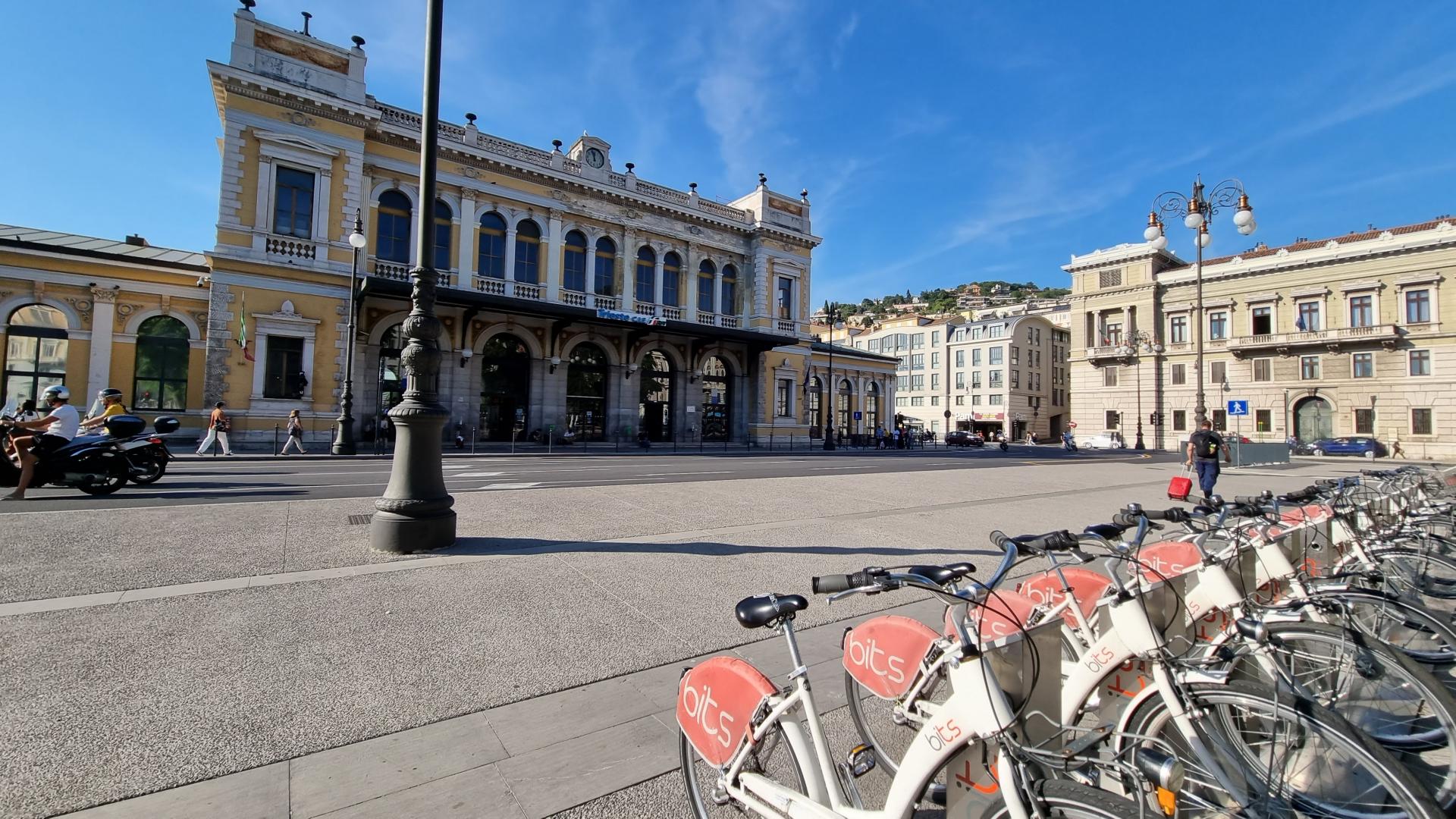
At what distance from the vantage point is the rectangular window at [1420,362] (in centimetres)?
4306

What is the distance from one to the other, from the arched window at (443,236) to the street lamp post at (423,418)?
→ 76.7 feet

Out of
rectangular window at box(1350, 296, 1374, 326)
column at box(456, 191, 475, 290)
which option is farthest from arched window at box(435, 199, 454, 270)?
rectangular window at box(1350, 296, 1374, 326)

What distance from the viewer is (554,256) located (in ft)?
101

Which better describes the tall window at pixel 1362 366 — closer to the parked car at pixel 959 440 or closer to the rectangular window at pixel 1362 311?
the rectangular window at pixel 1362 311

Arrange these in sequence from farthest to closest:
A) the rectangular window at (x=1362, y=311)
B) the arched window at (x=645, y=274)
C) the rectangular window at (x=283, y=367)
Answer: the rectangular window at (x=1362, y=311), the arched window at (x=645, y=274), the rectangular window at (x=283, y=367)

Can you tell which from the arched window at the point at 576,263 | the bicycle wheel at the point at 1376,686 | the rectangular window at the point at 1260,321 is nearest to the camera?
the bicycle wheel at the point at 1376,686

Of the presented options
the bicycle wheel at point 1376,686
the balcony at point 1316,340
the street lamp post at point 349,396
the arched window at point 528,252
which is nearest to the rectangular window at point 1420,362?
the balcony at point 1316,340

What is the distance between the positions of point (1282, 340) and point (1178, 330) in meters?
7.15

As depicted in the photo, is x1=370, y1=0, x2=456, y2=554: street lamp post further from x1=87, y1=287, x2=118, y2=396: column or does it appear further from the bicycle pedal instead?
x1=87, y1=287, x2=118, y2=396: column

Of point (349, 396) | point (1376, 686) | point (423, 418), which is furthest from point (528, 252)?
point (1376, 686)

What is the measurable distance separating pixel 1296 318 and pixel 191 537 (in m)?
66.6

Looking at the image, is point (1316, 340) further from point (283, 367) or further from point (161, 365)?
point (161, 365)

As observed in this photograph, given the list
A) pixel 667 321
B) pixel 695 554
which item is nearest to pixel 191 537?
pixel 695 554

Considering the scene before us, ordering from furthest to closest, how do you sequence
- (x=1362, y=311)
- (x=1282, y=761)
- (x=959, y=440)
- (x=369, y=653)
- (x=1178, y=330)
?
(x=959, y=440) → (x=1178, y=330) → (x=1362, y=311) → (x=369, y=653) → (x=1282, y=761)
